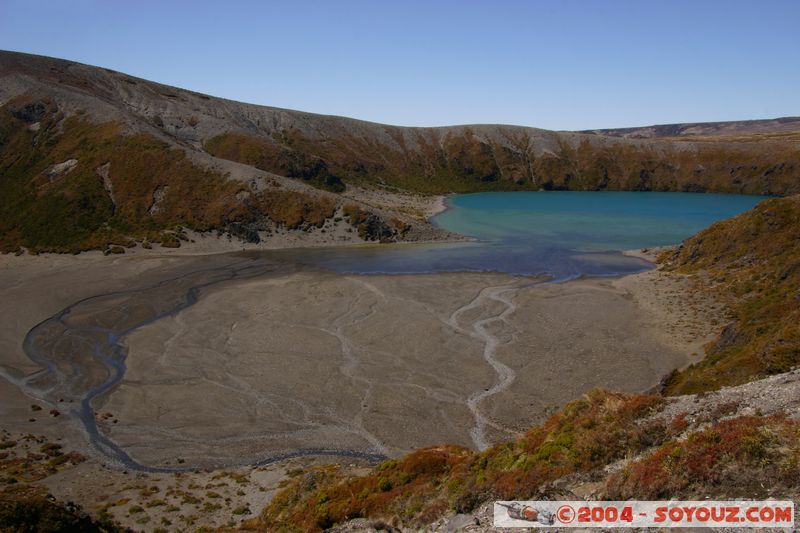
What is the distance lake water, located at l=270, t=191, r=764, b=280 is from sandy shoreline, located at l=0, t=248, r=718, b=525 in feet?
29.9

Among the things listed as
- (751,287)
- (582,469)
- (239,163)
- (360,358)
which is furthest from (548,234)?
(582,469)

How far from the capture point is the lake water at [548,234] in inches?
2859

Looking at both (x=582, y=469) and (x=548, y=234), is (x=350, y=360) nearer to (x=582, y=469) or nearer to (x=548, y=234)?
(x=582, y=469)

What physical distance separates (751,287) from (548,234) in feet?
159

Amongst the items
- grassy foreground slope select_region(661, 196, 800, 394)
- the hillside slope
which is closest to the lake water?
grassy foreground slope select_region(661, 196, 800, 394)

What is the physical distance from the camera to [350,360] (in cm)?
4025

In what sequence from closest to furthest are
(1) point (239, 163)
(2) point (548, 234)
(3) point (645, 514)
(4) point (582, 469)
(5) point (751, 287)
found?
(3) point (645, 514) < (4) point (582, 469) < (5) point (751, 287) < (2) point (548, 234) < (1) point (239, 163)

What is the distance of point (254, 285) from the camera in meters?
61.4

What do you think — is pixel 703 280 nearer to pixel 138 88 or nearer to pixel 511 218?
pixel 511 218

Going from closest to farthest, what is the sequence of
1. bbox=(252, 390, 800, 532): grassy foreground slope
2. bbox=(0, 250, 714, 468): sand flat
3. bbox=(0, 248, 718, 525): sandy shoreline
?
bbox=(252, 390, 800, 532): grassy foreground slope
bbox=(0, 248, 718, 525): sandy shoreline
bbox=(0, 250, 714, 468): sand flat

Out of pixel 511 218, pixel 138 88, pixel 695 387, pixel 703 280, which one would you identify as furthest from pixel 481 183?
pixel 695 387

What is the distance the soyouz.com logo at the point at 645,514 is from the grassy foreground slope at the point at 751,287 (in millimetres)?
14334

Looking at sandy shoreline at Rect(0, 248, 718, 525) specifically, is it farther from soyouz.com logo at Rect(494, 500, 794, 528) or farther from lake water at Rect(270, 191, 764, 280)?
soyouz.com logo at Rect(494, 500, 794, 528)

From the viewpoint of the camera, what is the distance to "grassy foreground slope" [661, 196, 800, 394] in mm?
24266
